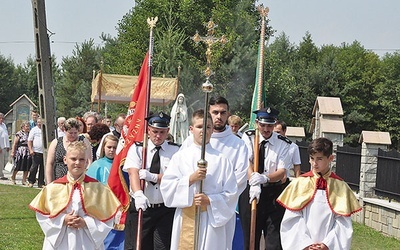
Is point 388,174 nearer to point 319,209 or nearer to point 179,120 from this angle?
point 179,120

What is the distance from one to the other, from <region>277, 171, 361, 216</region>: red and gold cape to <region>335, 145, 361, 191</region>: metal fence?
9386 mm

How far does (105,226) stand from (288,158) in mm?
3181

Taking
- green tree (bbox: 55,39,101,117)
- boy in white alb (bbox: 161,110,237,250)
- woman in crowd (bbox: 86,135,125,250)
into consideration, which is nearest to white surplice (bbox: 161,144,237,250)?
boy in white alb (bbox: 161,110,237,250)

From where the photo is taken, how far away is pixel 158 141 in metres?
8.41

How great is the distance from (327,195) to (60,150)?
465 centimetres

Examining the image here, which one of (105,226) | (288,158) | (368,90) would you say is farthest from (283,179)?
(368,90)

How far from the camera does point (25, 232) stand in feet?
40.2

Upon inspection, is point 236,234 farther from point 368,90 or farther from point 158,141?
point 368,90

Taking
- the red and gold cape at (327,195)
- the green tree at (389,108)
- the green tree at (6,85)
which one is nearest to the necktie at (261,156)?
the red and gold cape at (327,195)

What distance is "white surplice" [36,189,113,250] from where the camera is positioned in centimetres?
690

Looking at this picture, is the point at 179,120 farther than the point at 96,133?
Yes

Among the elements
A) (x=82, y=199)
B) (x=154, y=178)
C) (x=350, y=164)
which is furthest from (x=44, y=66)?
(x=350, y=164)

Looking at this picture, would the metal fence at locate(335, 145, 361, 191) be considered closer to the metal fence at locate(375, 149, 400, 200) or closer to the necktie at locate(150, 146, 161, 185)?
the metal fence at locate(375, 149, 400, 200)

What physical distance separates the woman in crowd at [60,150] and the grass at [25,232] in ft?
3.80
